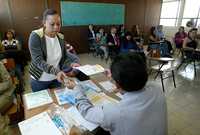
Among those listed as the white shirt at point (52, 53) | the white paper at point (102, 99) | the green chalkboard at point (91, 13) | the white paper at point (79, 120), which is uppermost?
the green chalkboard at point (91, 13)

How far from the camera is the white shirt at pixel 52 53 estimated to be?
138cm

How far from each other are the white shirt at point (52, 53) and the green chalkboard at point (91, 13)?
187 inches

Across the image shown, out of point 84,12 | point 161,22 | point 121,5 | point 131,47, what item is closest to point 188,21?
point 161,22

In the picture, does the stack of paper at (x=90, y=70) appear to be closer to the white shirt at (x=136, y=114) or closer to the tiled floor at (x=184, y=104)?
the white shirt at (x=136, y=114)

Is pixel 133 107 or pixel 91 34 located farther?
pixel 91 34

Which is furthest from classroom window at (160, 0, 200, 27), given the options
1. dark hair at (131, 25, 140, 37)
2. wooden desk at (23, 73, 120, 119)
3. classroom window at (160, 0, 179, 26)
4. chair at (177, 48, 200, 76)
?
wooden desk at (23, 73, 120, 119)

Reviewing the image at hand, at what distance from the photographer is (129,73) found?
0.76 m

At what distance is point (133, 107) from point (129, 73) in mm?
171

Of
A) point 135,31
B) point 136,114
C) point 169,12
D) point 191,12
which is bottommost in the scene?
point 136,114

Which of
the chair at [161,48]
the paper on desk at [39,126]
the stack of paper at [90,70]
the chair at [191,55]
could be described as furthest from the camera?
the chair at [191,55]

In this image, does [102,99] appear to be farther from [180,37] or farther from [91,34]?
[180,37]

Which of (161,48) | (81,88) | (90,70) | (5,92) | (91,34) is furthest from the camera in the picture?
(91,34)

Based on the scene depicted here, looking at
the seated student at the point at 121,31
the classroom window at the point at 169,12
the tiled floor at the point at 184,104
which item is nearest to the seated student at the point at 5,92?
the tiled floor at the point at 184,104

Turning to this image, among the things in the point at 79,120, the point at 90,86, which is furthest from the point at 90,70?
the point at 79,120
